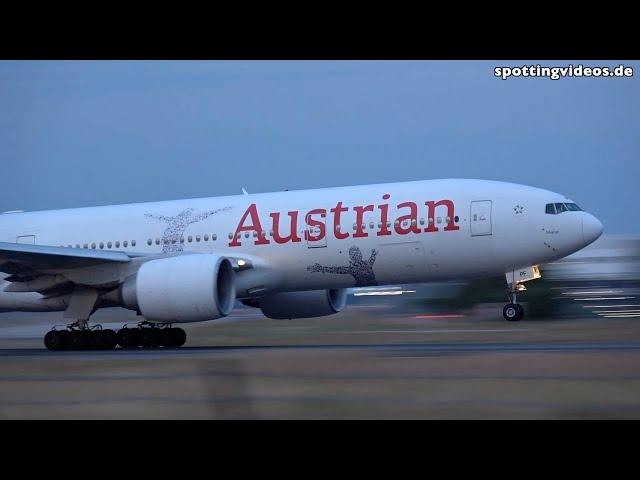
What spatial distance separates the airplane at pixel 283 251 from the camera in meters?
21.9

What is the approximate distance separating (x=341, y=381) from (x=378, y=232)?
8479 mm

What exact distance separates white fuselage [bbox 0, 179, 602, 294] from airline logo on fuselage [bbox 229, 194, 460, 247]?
2 cm

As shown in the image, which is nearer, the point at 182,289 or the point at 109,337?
the point at 182,289

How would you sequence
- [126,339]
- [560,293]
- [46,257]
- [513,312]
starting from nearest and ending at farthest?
1. [513,312]
2. [46,257]
3. [126,339]
4. [560,293]

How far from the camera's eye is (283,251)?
23188 mm

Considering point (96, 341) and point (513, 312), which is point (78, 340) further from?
point (513, 312)

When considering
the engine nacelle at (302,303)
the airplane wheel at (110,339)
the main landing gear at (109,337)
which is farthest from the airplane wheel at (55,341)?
the engine nacelle at (302,303)

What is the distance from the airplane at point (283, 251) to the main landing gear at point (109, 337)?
0.03m

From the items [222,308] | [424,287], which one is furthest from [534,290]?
[222,308]

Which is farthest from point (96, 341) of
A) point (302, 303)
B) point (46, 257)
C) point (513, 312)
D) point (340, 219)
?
point (513, 312)

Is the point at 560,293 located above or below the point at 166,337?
above

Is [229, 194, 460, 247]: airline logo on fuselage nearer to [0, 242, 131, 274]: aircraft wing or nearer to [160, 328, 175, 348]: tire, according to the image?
[160, 328, 175, 348]: tire

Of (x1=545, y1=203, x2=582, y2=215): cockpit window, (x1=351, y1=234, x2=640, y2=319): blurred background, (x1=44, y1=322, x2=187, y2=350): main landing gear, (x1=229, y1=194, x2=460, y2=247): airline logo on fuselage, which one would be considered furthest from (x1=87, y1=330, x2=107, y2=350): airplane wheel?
(x1=351, y1=234, x2=640, y2=319): blurred background

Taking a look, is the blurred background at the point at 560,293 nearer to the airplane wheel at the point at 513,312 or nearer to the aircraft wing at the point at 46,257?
the airplane wheel at the point at 513,312
